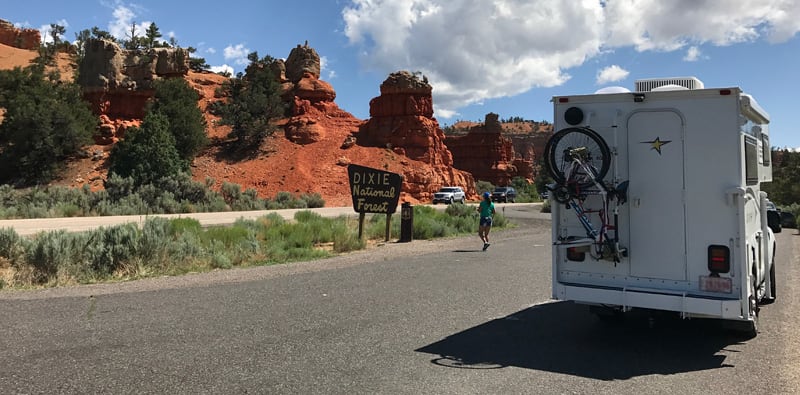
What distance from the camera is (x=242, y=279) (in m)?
10.7

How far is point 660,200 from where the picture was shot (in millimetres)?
5852

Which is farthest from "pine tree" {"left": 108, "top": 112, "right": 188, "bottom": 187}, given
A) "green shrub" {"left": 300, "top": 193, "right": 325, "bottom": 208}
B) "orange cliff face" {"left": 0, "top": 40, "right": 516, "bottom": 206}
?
"green shrub" {"left": 300, "top": 193, "right": 325, "bottom": 208}

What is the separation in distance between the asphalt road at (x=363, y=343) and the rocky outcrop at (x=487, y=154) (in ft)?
297

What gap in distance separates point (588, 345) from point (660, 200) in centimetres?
182

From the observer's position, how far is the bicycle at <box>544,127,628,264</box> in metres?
5.96

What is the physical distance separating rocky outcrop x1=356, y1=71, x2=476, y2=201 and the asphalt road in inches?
2222

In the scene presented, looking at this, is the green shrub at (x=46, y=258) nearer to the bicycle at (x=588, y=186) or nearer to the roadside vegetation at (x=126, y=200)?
the bicycle at (x=588, y=186)

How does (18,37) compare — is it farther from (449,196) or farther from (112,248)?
(112,248)

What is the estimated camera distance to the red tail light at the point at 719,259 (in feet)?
17.9

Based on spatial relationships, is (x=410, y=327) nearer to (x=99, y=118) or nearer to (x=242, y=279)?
(x=242, y=279)

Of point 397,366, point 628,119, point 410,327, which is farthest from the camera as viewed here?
point 410,327

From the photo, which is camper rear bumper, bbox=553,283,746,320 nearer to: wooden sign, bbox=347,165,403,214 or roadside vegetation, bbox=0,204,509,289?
roadside vegetation, bbox=0,204,509,289

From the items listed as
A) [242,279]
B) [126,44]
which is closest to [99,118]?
[126,44]

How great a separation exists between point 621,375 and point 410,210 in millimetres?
15161
